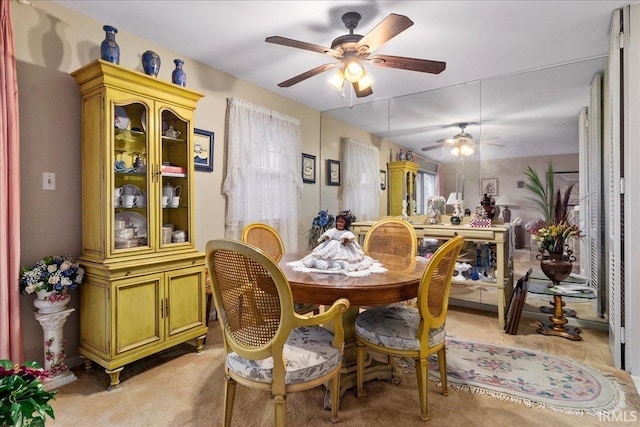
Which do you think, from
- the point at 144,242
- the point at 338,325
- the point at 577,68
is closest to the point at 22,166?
the point at 144,242

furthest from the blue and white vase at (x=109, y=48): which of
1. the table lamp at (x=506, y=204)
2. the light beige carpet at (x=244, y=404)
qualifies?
the table lamp at (x=506, y=204)

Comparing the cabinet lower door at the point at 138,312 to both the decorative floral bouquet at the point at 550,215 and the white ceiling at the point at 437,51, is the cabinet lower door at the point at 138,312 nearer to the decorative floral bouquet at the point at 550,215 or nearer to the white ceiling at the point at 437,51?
the white ceiling at the point at 437,51

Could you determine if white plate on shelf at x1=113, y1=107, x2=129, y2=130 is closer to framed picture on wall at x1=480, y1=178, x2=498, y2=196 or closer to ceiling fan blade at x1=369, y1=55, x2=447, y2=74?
ceiling fan blade at x1=369, y1=55, x2=447, y2=74

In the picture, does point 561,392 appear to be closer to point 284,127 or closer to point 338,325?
point 338,325

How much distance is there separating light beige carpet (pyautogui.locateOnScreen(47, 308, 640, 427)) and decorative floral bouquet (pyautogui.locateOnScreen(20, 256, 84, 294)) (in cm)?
63

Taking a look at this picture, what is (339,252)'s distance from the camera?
197cm

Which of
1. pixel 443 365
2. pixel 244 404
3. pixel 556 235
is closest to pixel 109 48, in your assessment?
pixel 244 404

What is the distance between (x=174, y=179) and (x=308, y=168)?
2128 mm

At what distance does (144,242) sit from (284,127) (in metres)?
2.20

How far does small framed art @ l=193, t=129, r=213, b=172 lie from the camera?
122 inches

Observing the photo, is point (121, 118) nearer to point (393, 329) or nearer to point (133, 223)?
point (133, 223)

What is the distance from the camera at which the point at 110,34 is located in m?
2.15

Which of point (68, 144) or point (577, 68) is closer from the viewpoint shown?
point (68, 144)

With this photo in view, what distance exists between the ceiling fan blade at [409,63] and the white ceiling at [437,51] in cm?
33
